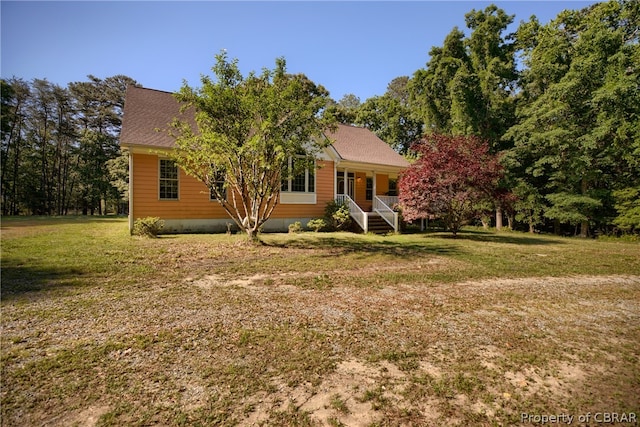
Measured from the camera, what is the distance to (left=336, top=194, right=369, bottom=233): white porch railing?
48.2 feet

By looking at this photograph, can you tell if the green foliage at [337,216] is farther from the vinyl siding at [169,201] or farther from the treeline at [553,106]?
the treeline at [553,106]

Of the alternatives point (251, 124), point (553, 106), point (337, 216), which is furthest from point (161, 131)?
point (553, 106)

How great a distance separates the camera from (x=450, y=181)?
40.4 feet

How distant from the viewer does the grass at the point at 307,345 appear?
2.23 m

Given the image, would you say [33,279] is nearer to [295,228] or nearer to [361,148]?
[295,228]

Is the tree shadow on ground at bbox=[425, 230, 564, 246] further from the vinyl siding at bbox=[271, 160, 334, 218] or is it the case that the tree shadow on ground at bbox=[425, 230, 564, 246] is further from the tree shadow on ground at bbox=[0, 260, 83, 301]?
the tree shadow on ground at bbox=[0, 260, 83, 301]

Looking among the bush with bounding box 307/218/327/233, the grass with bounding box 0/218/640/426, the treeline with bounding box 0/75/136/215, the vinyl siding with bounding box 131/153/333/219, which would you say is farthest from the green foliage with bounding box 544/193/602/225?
the treeline with bounding box 0/75/136/215

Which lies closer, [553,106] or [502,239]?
[502,239]

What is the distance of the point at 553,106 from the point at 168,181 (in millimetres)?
21098

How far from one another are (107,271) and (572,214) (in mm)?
20953

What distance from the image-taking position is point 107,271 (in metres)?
6.09

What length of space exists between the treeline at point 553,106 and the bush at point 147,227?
9142mm

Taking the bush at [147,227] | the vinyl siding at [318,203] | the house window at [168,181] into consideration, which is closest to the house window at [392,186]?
the vinyl siding at [318,203]

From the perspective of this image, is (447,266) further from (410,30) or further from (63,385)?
(410,30)
